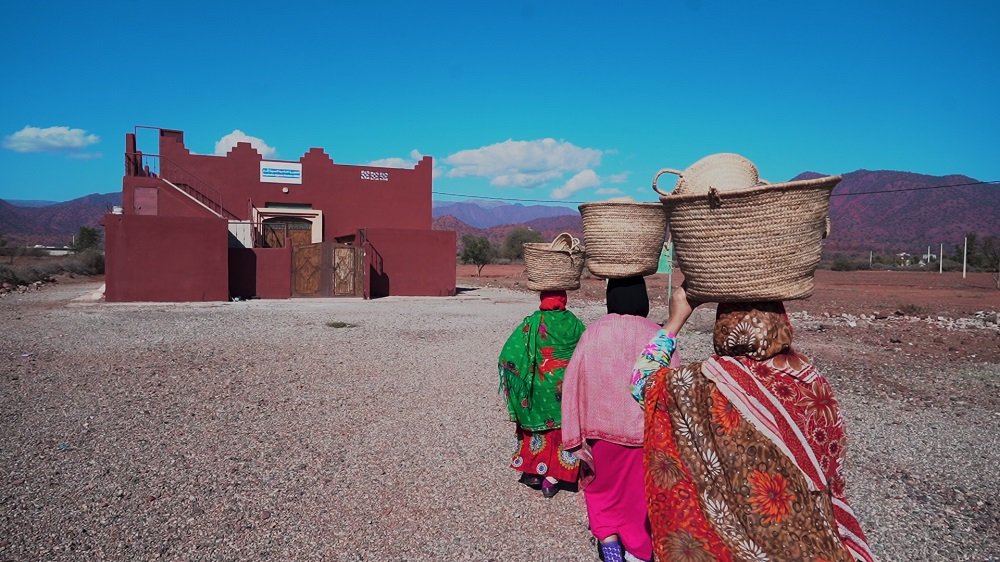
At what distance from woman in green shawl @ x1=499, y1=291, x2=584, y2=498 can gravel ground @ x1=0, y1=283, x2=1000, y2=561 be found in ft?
0.60

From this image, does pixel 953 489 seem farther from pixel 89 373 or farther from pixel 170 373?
pixel 89 373

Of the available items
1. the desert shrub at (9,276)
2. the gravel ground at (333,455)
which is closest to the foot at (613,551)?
the gravel ground at (333,455)

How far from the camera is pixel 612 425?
10.3 feet

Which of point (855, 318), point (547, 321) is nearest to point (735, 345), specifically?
point (547, 321)

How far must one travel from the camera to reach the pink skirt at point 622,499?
3.13 m

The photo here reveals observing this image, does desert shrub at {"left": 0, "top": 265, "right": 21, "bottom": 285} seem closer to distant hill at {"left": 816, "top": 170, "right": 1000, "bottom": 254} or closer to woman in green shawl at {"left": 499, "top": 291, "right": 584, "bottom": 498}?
woman in green shawl at {"left": 499, "top": 291, "right": 584, "bottom": 498}

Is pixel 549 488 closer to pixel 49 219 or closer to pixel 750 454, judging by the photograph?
pixel 750 454

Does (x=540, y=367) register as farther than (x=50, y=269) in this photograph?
No

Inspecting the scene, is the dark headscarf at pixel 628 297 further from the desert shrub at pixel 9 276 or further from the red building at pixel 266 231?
the desert shrub at pixel 9 276

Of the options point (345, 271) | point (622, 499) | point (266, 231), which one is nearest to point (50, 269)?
point (266, 231)

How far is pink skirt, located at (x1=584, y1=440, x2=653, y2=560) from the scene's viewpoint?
123 inches

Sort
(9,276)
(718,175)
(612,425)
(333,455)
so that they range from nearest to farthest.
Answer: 1. (718,175)
2. (612,425)
3. (333,455)
4. (9,276)

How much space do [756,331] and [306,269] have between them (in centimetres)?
2219

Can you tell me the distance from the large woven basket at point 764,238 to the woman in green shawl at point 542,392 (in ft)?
8.23
